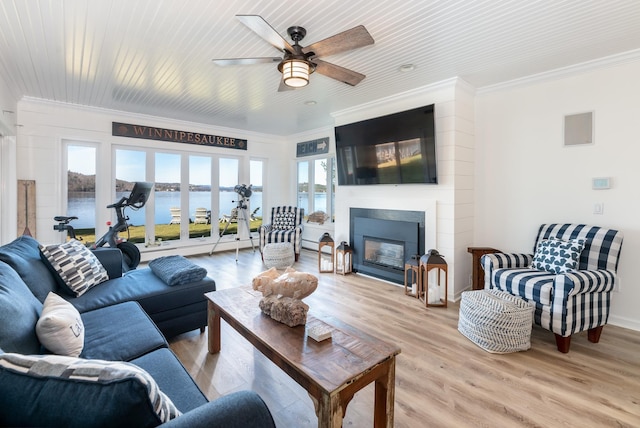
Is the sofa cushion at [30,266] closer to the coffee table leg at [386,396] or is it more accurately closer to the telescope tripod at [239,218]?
the coffee table leg at [386,396]

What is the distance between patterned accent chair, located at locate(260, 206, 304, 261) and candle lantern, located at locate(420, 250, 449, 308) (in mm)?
2483

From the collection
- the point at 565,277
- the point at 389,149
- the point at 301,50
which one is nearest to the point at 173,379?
the point at 301,50

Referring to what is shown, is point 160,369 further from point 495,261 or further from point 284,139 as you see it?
point 284,139

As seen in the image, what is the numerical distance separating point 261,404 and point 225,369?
1388 millimetres

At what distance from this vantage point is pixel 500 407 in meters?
1.79

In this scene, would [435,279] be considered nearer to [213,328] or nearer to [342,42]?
[213,328]

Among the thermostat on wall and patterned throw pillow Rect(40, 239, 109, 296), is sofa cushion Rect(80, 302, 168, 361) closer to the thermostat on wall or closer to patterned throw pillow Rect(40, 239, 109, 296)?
patterned throw pillow Rect(40, 239, 109, 296)

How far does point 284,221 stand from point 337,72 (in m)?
3.84

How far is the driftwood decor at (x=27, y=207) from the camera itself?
3.98 metres

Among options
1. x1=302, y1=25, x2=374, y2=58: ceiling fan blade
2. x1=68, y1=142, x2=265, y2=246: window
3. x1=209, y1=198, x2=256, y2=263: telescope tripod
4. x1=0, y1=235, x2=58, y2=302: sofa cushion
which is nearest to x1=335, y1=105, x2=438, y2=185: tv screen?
x1=302, y1=25, x2=374, y2=58: ceiling fan blade

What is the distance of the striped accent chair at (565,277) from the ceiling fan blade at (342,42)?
2.39m

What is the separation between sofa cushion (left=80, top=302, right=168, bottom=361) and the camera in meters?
1.54

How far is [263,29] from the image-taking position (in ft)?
6.15

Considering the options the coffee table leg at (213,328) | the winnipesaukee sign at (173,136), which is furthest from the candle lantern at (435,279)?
the winnipesaukee sign at (173,136)
